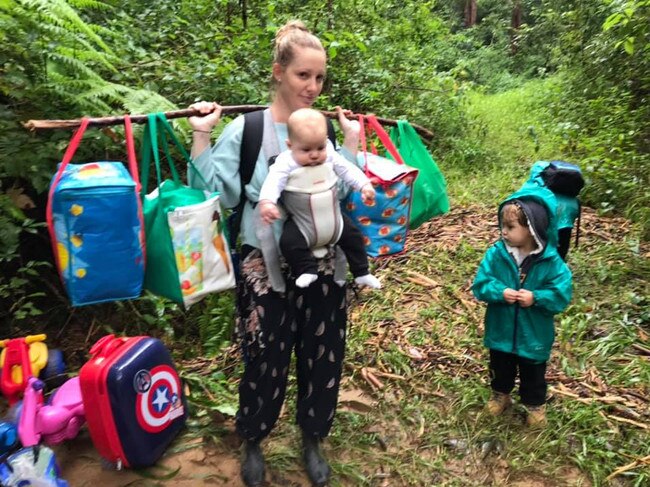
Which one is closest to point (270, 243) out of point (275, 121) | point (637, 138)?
point (275, 121)

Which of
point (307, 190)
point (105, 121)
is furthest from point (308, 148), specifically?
point (105, 121)

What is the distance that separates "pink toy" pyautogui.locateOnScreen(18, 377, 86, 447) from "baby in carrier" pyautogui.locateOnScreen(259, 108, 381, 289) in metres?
1.49

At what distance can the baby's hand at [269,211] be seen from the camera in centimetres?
194

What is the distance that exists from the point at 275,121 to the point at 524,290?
63.1 inches

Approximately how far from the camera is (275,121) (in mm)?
2174

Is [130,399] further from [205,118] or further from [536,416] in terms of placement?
[536,416]

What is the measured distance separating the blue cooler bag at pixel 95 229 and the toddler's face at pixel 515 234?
6.19 feet

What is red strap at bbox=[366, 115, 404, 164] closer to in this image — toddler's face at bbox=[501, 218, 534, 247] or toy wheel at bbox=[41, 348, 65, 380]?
Result: toddler's face at bbox=[501, 218, 534, 247]

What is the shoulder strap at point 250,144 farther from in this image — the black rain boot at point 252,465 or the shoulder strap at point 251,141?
the black rain boot at point 252,465

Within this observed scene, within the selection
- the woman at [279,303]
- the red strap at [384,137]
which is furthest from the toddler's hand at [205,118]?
the red strap at [384,137]

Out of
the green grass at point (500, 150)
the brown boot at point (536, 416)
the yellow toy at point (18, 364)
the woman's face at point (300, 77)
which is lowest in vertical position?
the brown boot at point (536, 416)

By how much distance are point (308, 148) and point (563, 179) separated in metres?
2.37

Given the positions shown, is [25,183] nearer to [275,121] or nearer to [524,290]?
[275,121]

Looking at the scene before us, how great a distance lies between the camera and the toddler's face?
2.76 m
